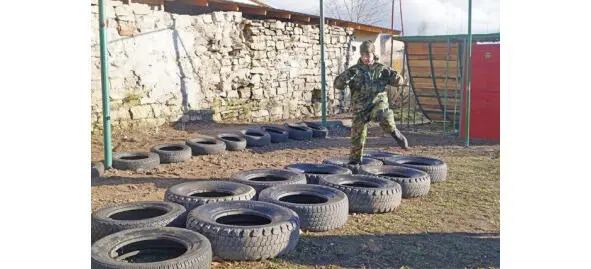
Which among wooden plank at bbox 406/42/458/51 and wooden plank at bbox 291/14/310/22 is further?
wooden plank at bbox 291/14/310/22

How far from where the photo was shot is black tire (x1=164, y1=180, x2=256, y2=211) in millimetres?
4578

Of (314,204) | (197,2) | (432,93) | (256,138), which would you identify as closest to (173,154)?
(256,138)

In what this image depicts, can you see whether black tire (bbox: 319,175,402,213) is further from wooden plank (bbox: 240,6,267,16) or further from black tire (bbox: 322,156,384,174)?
wooden plank (bbox: 240,6,267,16)

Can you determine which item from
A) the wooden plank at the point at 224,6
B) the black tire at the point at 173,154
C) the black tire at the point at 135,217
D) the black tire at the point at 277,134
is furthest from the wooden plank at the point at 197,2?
the black tire at the point at 135,217

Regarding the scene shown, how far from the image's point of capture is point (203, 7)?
38.5 ft

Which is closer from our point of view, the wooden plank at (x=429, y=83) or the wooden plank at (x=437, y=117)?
the wooden plank at (x=429, y=83)

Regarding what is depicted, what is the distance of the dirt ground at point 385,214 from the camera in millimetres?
4012

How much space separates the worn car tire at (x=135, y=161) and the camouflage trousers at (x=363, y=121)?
9.18ft

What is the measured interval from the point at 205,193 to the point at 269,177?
974 millimetres

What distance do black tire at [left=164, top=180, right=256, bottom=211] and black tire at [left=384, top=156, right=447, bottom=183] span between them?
2.73 meters

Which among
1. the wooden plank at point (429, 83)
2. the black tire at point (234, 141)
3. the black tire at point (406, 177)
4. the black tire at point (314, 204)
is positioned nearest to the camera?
the black tire at point (314, 204)

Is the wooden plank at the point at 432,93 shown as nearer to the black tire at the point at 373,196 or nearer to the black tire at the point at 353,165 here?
the black tire at the point at 353,165

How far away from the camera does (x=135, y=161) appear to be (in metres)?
6.86

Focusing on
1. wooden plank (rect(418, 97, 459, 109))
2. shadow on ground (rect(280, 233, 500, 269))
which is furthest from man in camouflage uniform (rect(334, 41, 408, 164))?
wooden plank (rect(418, 97, 459, 109))
